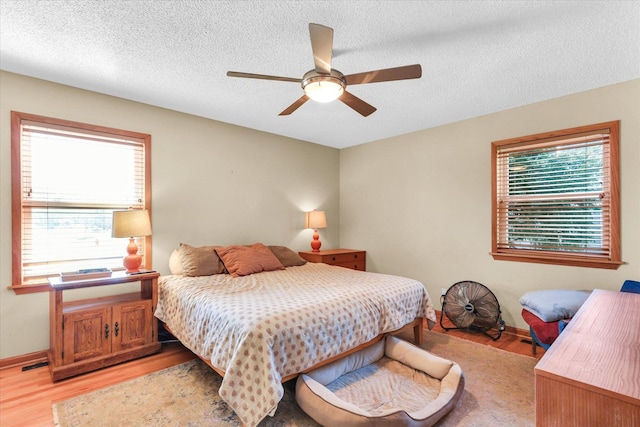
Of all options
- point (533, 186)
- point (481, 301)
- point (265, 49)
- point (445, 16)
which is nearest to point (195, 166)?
point (265, 49)

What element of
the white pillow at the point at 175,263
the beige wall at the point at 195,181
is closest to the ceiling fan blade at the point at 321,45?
the beige wall at the point at 195,181

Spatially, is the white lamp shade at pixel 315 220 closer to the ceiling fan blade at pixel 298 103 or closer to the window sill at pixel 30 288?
the ceiling fan blade at pixel 298 103

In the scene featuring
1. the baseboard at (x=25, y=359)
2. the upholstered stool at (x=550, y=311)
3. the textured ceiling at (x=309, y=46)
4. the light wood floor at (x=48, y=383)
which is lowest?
the light wood floor at (x=48, y=383)

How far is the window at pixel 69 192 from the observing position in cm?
258

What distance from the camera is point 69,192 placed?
2799 mm

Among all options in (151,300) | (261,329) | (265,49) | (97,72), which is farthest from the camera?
(151,300)

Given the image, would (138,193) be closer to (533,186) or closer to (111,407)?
(111,407)

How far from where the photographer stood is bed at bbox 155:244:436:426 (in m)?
1.66

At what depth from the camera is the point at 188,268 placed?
9.84 ft

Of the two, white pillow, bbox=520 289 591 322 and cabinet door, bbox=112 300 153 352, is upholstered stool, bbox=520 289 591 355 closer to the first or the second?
white pillow, bbox=520 289 591 322

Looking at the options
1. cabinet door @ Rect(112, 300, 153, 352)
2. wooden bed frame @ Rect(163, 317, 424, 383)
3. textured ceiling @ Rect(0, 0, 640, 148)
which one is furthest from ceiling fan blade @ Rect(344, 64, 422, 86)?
cabinet door @ Rect(112, 300, 153, 352)

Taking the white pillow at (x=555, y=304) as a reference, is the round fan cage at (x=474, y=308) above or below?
below

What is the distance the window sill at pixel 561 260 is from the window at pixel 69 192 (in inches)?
150

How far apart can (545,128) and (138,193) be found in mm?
4236
